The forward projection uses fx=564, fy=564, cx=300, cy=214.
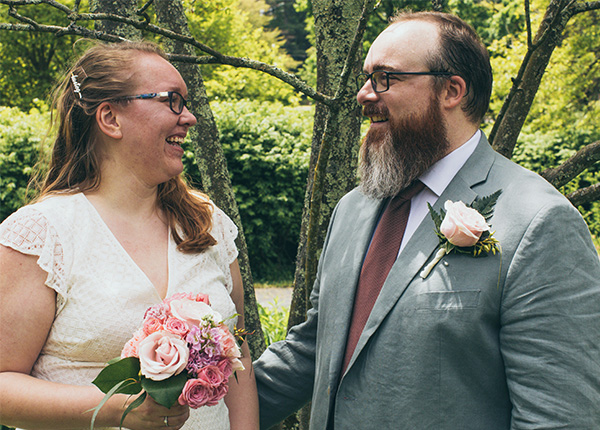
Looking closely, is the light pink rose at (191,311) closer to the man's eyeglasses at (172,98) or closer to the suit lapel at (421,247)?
the suit lapel at (421,247)

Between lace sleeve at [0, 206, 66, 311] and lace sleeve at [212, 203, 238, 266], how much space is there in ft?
2.13

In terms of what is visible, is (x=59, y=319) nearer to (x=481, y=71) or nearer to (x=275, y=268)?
(x=481, y=71)

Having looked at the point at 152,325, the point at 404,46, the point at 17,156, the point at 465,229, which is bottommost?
the point at 17,156

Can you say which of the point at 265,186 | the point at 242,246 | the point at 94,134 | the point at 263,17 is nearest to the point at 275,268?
the point at 265,186

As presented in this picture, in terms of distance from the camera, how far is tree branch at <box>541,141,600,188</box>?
297cm

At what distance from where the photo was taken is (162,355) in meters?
1.67

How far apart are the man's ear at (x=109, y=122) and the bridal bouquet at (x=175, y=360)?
756 mm

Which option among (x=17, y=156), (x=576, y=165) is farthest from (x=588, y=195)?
(x=17, y=156)

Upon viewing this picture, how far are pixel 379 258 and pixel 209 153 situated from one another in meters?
1.48

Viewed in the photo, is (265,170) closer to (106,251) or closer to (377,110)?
(377,110)

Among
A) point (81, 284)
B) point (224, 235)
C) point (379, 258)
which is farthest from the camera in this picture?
point (224, 235)

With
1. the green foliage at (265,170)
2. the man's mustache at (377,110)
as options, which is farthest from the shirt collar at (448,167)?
the green foliage at (265,170)

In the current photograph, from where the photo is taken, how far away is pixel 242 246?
316cm

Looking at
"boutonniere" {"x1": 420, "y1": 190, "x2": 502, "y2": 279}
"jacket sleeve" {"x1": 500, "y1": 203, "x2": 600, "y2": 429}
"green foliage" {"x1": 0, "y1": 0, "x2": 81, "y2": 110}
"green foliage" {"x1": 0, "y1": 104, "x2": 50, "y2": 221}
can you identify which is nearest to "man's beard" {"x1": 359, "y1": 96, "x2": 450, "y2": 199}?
"boutonniere" {"x1": 420, "y1": 190, "x2": 502, "y2": 279}
